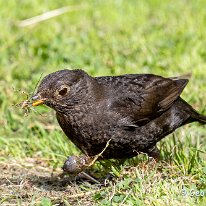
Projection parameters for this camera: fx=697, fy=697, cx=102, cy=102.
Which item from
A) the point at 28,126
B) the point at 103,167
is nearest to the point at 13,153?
the point at 28,126

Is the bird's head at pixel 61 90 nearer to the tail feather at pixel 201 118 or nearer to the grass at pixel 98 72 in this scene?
the grass at pixel 98 72

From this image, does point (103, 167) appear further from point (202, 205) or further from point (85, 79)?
point (202, 205)

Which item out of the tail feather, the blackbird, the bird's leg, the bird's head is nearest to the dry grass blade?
the tail feather

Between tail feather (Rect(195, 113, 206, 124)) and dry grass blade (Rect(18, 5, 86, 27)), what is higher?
dry grass blade (Rect(18, 5, 86, 27))

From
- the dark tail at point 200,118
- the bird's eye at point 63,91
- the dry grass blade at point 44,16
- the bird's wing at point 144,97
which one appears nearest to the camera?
the bird's eye at point 63,91

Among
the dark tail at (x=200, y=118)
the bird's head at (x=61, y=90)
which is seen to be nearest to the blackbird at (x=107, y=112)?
the bird's head at (x=61, y=90)

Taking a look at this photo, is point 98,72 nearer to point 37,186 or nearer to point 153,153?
point 153,153

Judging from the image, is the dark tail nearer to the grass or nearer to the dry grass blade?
the grass
